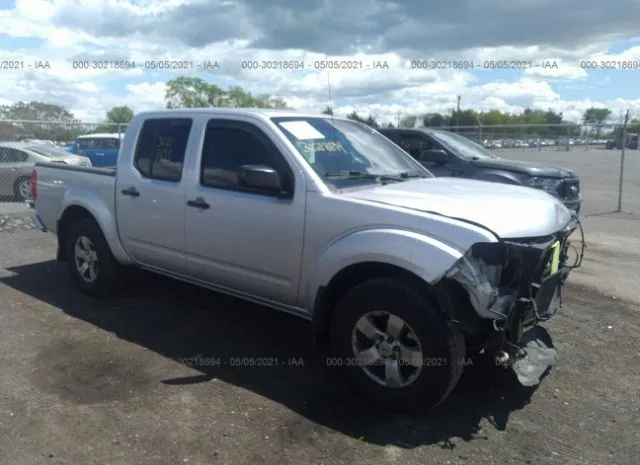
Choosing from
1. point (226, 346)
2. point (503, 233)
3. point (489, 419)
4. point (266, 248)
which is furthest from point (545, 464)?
point (226, 346)

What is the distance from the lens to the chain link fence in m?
13.8

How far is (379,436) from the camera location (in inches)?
143

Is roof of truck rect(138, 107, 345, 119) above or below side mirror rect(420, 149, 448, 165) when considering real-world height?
above

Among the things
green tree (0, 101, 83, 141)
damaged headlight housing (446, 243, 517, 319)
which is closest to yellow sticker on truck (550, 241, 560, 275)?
damaged headlight housing (446, 243, 517, 319)

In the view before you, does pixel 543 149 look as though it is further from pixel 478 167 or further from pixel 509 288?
pixel 509 288

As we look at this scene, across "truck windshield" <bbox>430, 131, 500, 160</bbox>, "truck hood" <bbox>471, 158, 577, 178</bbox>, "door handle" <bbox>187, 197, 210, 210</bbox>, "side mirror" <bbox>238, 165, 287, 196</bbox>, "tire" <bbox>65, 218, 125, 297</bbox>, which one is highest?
"truck windshield" <bbox>430, 131, 500, 160</bbox>

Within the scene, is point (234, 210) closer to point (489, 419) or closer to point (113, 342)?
point (113, 342)

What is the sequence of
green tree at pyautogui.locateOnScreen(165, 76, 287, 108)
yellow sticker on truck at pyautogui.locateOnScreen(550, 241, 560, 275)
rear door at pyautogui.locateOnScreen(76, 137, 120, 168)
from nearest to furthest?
yellow sticker on truck at pyautogui.locateOnScreen(550, 241, 560, 275) < rear door at pyautogui.locateOnScreen(76, 137, 120, 168) < green tree at pyautogui.locateOnScreen(165, 76, 287, 108)

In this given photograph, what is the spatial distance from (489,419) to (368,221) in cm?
147

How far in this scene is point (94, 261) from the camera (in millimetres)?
6148

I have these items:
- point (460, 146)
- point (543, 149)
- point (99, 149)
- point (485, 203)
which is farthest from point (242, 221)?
point (543, 149)

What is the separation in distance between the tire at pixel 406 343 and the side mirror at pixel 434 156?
18.5ft

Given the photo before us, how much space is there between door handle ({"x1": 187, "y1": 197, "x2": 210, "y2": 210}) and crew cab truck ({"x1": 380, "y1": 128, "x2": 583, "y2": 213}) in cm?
511

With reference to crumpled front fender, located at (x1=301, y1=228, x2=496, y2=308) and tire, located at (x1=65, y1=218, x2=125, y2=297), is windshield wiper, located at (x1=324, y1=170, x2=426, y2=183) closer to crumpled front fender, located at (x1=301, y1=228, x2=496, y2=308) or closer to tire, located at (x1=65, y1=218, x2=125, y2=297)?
crumpled front fender, located at (x1=301, y1=228, x2=496, y2=308)
